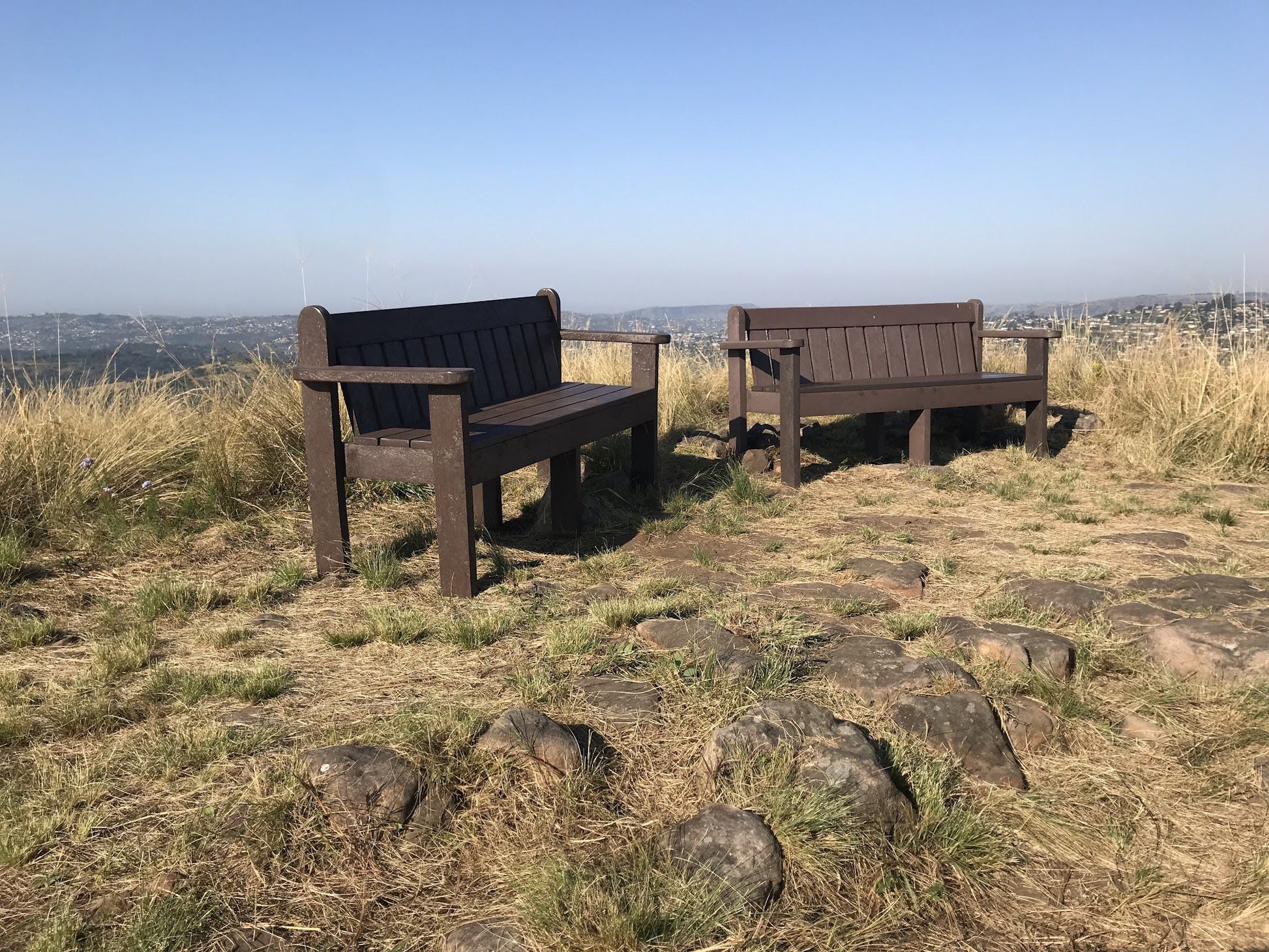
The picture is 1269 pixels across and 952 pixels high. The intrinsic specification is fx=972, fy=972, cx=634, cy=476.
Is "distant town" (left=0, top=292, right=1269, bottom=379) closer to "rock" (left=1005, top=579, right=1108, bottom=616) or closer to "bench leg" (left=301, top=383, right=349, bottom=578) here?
"bench leg" (left=301, top=383, right=349, bottom=578)

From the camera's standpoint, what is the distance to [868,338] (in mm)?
6828

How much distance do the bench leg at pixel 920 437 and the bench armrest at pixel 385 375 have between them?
3.77 metres

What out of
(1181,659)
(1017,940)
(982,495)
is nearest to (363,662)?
(1017,940)

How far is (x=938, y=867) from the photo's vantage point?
7.04 feet

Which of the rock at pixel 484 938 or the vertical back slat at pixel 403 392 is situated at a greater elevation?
the vertical back slat at pixel 403 392

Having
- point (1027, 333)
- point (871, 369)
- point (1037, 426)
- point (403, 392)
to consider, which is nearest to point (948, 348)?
point (1027, 333)

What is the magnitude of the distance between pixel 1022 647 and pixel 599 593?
159cm

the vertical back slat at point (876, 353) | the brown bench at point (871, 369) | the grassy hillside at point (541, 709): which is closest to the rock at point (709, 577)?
the grassy hillside at point (541, 709)

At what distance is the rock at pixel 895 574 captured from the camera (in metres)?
3.89

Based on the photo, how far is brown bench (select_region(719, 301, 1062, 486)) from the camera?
6090 mm

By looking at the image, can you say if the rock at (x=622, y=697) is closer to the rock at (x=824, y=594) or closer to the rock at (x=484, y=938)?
the rock at (x=484, y=938)

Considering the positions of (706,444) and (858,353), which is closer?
(858,353)

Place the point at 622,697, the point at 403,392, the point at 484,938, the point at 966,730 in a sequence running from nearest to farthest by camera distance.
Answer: the point at 484,938 < the point at 966,730 < the point at 622,697 < the point at 403,392

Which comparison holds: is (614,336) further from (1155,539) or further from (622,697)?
(622,697)
